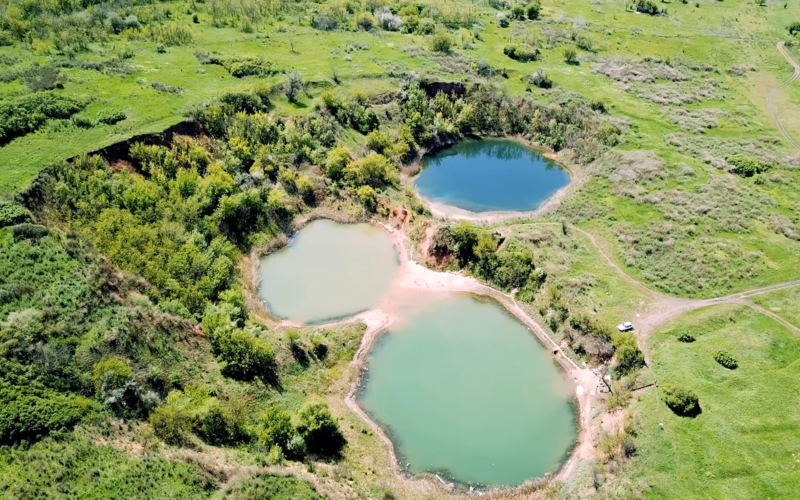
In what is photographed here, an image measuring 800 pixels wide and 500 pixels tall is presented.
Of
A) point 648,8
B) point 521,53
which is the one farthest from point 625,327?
point 648,8

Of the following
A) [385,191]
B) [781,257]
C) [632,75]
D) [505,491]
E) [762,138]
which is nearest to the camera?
[505,491]

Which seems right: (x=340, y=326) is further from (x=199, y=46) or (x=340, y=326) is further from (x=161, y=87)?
(x=199, y=46)

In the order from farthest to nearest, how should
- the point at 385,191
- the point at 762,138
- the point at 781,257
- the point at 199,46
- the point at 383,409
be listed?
1. the point at 199,46
2. the point at 762,138
3. the point at 385,191
4. the point at 781,257
5. the point at 383,409

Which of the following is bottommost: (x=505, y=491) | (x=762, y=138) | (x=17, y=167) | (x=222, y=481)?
(x=505, y=491)

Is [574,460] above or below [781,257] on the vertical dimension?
below

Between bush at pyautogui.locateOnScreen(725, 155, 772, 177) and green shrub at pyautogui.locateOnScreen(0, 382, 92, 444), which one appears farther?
bush at pyautogui.locateOnScreen(725, 155, 772, 177)

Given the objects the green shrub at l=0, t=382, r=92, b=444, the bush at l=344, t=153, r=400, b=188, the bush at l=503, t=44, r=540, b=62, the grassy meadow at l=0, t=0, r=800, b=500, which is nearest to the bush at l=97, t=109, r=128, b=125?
the grassy meadow at l=0, t=0, r=800, b=500

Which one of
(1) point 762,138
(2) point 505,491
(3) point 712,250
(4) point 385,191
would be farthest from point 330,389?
(1) point 762,138

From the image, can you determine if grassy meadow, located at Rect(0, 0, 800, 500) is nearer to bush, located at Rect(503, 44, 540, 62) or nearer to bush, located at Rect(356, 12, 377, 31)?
bush, located at Rect(356, 12, 377, 31)
